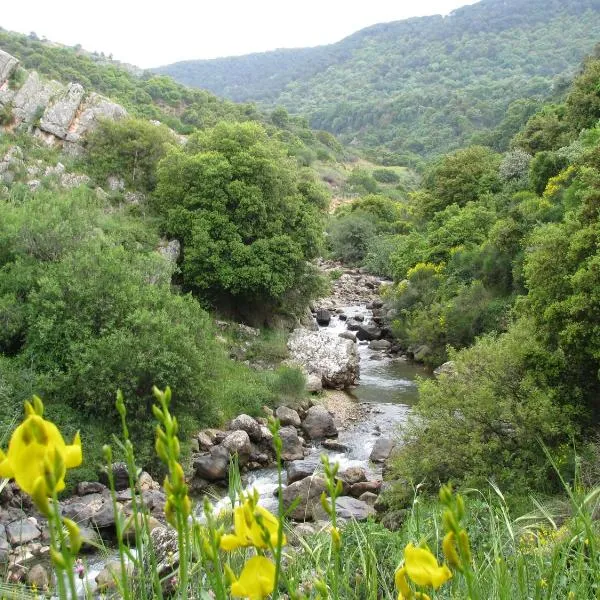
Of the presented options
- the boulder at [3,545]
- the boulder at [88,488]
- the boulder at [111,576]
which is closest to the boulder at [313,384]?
the boulder at [88,488]

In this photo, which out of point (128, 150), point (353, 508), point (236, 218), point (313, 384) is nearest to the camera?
point (353, 508)

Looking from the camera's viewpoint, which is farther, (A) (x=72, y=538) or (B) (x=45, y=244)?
(B) (x=45, y=244)

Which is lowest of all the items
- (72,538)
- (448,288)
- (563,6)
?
(448,288)

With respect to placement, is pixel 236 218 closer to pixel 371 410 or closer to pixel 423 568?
pixel 371 410

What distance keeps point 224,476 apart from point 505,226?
13660 millimetres

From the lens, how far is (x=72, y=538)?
3.24 ft

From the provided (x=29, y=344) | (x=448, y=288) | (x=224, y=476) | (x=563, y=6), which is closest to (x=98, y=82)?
(x=448, y=288)

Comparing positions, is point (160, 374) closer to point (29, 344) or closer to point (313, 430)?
point (29, 344)

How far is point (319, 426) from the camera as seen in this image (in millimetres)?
18109

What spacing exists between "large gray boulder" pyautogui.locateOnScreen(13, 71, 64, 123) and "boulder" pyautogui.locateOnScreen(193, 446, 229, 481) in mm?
19175

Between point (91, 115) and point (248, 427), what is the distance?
17.8 m

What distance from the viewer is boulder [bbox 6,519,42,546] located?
10695 millimetres

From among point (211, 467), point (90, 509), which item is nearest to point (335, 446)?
point (211, 467)

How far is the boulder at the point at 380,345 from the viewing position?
26964 mm
